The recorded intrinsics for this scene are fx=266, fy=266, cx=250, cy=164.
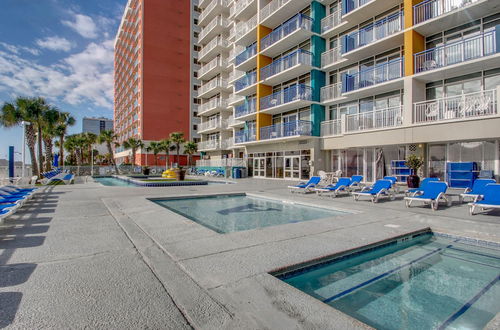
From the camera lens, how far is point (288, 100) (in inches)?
875

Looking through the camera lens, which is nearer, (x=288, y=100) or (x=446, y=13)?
(x=446, y=13)

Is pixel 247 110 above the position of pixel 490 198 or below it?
above

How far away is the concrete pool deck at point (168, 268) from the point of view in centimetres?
249

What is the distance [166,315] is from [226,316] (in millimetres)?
592

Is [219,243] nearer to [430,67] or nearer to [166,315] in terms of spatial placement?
[166,315]

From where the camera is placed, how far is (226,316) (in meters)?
2.47

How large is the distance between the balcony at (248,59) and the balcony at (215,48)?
8449mm

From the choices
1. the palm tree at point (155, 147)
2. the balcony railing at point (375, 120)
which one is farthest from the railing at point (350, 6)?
the palm tree at point (155, 147)

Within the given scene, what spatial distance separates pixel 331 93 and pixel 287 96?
360 cm

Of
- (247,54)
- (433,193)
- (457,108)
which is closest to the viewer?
(433,193)

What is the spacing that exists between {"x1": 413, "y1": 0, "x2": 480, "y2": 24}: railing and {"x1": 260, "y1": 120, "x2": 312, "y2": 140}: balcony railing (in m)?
9.12

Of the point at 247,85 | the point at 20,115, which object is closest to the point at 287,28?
the point at 247,85

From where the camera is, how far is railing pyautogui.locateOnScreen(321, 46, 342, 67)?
20.1 meters

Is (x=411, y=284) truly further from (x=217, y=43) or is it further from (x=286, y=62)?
(x=217, y=43)
